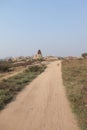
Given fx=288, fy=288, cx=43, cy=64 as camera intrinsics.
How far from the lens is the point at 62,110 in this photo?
11.7 m

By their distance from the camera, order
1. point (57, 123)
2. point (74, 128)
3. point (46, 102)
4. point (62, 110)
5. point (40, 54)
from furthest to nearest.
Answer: point (40, 54) < point (46, 102) < point (62, 110) < point (57, 123) < point (74, 128)

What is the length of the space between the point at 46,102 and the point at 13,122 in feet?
12.7

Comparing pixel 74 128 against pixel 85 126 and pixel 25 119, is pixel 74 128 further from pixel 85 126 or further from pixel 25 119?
pixel 25 119

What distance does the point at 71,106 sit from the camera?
12.4 metres

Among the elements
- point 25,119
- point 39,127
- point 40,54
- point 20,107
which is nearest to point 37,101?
point 20,107

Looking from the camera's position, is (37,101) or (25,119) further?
(37,101)

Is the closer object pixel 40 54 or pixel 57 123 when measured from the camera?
pixel 57 123

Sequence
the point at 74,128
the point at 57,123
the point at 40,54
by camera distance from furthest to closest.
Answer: the point at 40,54
the point at 57,123
the point at 74,128

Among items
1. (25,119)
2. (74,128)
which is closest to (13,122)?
(25,119)

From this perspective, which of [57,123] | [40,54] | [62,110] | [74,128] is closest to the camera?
[74,128]

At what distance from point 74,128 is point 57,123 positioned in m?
0.81

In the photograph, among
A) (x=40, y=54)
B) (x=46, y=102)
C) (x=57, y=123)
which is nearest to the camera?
(x=57, y=123)

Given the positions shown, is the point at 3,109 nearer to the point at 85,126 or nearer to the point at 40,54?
the point at 85,126

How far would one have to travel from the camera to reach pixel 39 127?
9188 millimetres
